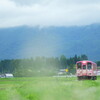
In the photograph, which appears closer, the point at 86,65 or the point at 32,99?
the point at 32,99

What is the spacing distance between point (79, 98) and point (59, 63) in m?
178

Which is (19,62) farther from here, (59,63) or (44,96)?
(44,96)

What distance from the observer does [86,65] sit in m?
52.4

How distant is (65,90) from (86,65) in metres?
47.9

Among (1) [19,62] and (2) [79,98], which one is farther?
(1) [19,62]

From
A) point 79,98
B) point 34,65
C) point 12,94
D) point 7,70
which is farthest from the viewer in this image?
point 7,70

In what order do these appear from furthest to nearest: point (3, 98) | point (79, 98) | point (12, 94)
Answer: point (3, 98), point (12, 94), point (79, 98)

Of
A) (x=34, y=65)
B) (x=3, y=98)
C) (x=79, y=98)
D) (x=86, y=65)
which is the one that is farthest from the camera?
(x=34, y=65)

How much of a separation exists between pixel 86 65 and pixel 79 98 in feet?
159

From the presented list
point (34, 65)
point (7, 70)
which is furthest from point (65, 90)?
point (7, 70)

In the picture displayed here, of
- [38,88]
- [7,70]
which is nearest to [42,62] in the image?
[7,70]

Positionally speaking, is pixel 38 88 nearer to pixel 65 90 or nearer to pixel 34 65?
pixel 65 90

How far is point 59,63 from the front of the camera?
7160 inches

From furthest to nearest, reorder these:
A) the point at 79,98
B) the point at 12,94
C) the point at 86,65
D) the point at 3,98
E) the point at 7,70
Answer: the point at 7,70
the point at 86,65
the point at 3,98
the point at 12,94
the point at 79,98
